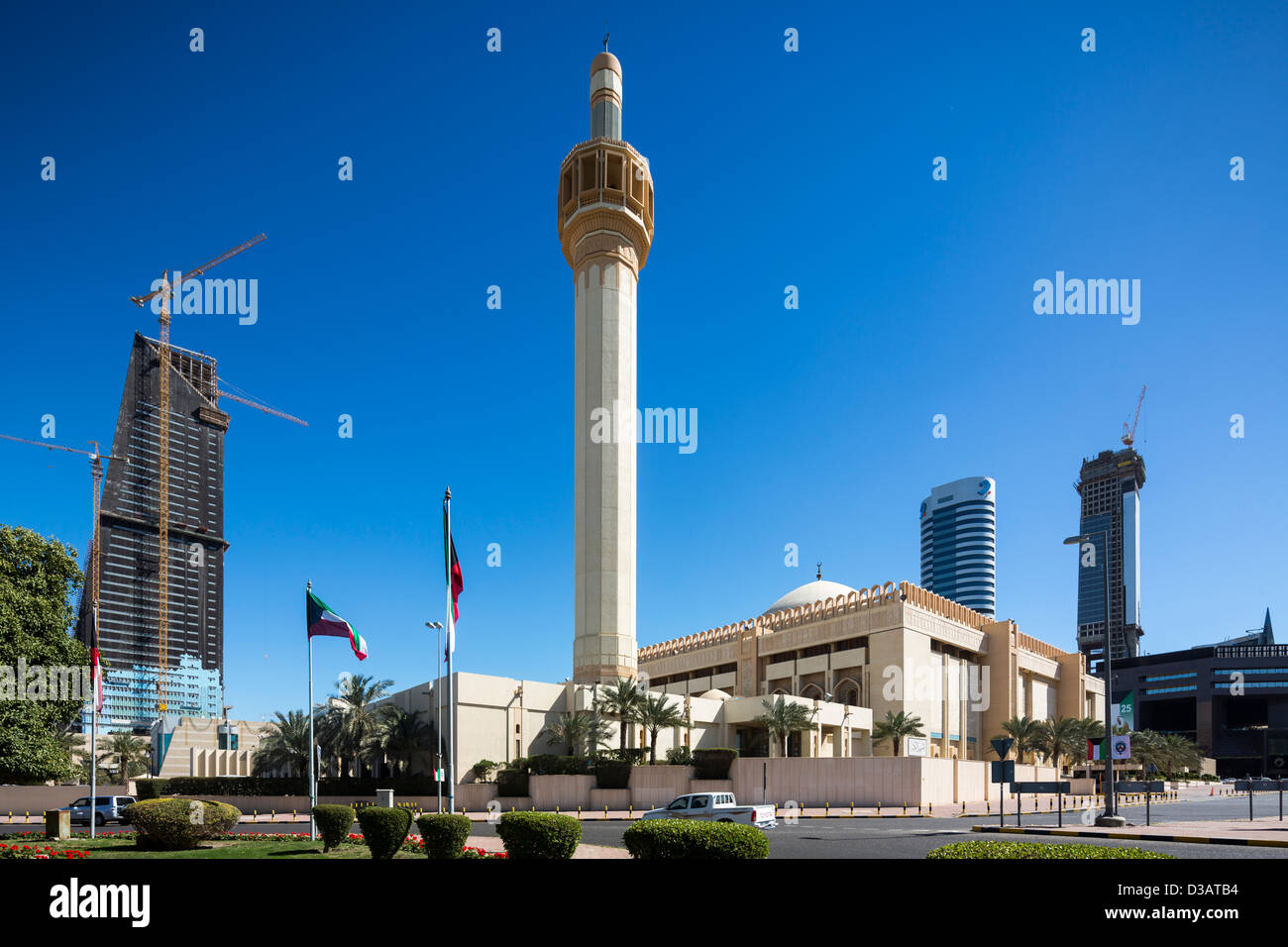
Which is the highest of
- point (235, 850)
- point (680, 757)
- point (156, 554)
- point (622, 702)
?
point (156, 554)

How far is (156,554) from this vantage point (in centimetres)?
15075

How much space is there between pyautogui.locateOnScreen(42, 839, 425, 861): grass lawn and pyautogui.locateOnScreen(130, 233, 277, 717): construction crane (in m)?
134

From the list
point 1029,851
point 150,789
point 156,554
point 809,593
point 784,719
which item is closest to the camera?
point 1029,851

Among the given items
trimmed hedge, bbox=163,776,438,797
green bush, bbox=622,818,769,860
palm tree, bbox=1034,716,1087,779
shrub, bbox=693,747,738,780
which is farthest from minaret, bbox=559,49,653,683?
green bush, bbox=622,818,769,860

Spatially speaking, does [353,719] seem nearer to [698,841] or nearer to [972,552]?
[698,841]

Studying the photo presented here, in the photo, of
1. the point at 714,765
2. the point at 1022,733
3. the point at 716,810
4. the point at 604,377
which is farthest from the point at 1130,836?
the point at 1022,733

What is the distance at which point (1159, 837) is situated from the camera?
87.9 ft

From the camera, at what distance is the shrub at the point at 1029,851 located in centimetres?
1069

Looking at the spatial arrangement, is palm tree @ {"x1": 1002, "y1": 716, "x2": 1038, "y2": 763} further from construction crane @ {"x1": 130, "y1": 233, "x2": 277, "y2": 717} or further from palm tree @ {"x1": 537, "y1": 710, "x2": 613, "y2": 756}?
construction crane @ {"x1": 130, "y1": 233, "x2": 277, "y2": 717}

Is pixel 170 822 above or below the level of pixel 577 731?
above

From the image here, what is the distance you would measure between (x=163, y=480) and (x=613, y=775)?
132m

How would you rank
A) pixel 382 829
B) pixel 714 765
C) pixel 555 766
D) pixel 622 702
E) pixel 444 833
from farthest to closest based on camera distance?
1. pixel 622 702
2. pixel 714 765
3. pixel 555 766
4. pixel 382 829
5. pixel 444 833
